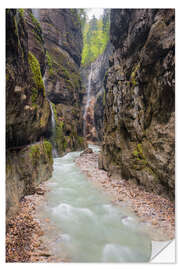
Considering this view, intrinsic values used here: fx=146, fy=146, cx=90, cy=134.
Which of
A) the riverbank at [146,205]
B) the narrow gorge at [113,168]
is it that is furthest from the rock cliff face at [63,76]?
the riverbank at [146,205]

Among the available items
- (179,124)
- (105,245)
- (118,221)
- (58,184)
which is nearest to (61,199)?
(58,184)

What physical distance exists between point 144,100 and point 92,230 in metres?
4.55

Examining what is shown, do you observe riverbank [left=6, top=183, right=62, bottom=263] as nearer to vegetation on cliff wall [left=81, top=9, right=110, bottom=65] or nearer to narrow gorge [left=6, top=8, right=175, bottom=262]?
narrow gorge [left=6, top=8, right=175, bottom=262]

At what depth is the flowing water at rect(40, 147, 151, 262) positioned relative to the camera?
2.67 m

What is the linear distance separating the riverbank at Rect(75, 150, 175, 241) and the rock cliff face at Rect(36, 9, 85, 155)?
908 centimetres

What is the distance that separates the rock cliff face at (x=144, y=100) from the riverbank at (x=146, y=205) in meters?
0.31

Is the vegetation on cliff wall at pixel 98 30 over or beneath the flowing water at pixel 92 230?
over

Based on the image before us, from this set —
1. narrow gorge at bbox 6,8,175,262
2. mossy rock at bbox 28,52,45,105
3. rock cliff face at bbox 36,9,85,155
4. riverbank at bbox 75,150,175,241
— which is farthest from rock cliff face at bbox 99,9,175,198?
rock cliff face at bbox 36,9,85,155

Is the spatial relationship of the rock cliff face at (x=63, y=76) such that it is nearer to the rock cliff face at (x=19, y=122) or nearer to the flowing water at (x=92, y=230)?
the rock cliff face at (x=19, y=122)

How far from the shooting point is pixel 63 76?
18.3 metres

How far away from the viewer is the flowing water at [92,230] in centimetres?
267

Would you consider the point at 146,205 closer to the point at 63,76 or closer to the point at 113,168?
Answer: the point at 113,168

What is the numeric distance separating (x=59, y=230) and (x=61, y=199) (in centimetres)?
162
